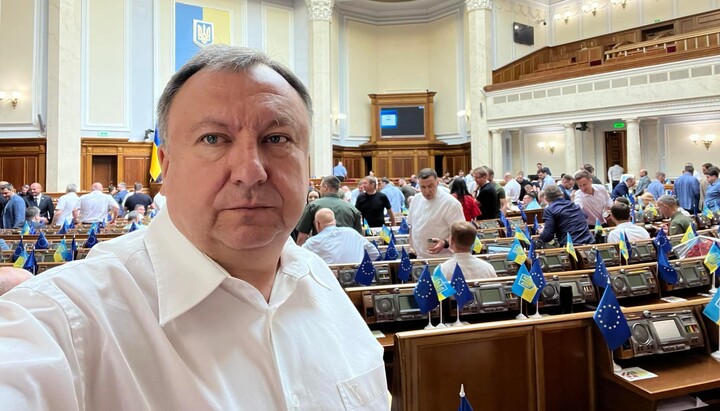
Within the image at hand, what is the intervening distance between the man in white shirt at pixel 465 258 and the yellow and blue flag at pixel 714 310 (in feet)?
4.58

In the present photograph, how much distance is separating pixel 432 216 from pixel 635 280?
1.79 metres

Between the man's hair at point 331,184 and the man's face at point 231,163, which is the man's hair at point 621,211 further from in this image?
the man's face at point 231,163

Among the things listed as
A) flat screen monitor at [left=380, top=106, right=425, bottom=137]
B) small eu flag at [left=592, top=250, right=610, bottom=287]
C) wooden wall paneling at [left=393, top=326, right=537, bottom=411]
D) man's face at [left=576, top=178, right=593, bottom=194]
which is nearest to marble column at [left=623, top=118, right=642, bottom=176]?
flat screen monitor at [left=380, top=106, right=425, bottom=137]

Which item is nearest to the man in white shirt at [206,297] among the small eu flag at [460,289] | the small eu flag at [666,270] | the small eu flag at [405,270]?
the small eu flag at [460,289]

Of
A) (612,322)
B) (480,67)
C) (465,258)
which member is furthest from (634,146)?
(612,322)

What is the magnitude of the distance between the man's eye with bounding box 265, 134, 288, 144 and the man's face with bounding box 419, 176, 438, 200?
380 cm

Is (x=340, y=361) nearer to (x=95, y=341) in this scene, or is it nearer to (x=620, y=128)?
(x=95, y=341)

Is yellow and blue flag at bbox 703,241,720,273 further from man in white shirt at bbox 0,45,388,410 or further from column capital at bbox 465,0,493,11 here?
column capital at bbox 465,0,493,11

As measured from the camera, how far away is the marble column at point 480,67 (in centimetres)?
1664

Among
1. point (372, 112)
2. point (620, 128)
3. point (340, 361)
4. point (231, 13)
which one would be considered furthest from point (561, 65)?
point (340, 361)

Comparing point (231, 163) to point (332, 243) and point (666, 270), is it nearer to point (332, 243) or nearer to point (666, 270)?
point (332, 243)

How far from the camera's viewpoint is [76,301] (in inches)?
25.0

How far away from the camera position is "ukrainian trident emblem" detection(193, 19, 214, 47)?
51.3ft

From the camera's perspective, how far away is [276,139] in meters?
0.81
